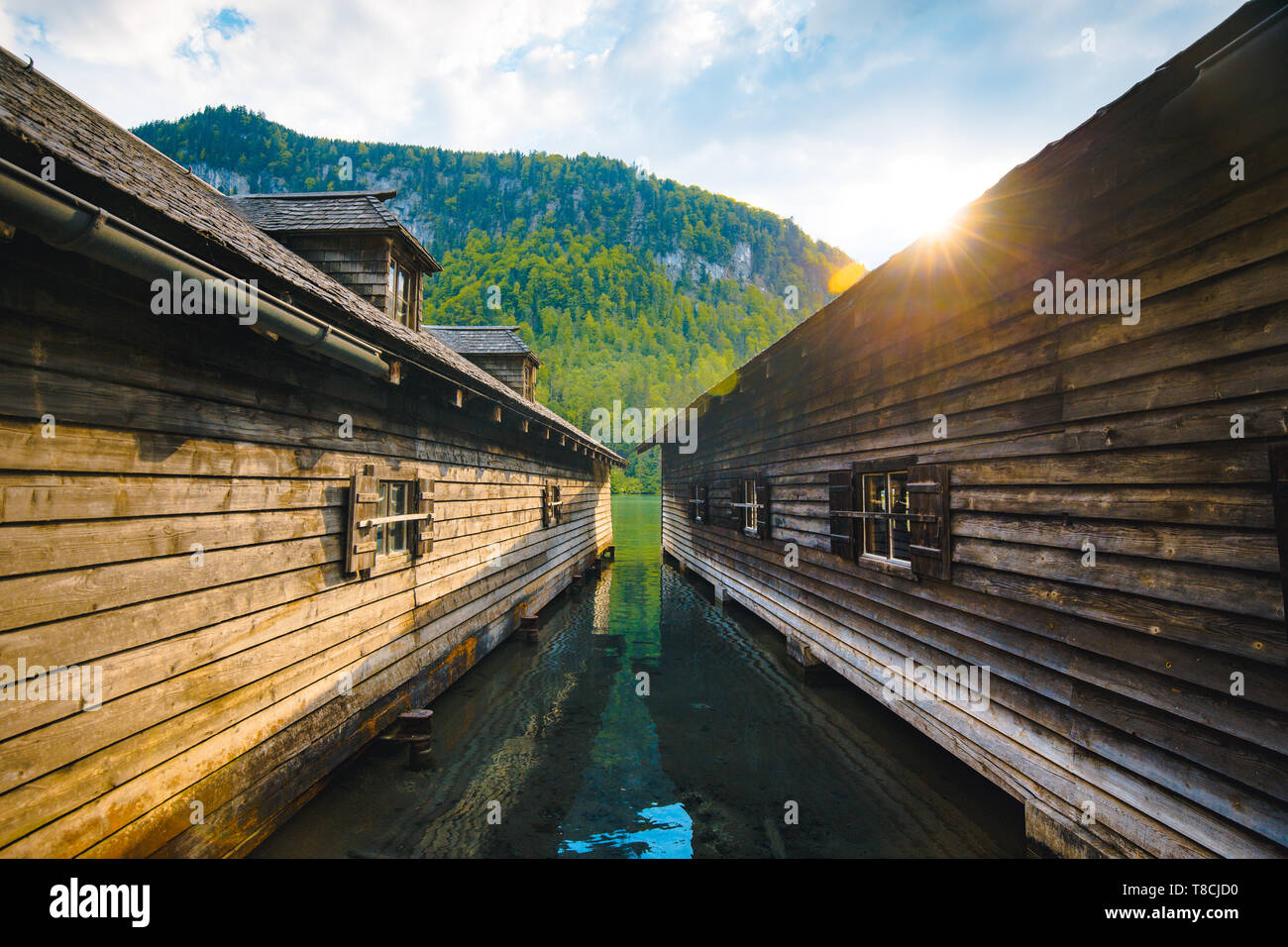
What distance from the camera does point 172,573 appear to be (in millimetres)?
3000

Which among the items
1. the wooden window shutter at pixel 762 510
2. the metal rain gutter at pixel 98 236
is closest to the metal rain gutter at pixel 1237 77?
the metal rain gutter at pixel 98 236

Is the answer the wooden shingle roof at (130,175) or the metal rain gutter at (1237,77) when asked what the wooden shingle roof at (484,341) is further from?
the metal rain gutter at (1237,77)

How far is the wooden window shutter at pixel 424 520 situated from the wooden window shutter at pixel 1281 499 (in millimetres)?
6537

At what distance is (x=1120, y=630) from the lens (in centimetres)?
309

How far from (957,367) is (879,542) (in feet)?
7.54

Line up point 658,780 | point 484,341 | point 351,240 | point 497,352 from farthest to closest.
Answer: point 484,341 → point 497,352 → point 351,240 → point 658,780

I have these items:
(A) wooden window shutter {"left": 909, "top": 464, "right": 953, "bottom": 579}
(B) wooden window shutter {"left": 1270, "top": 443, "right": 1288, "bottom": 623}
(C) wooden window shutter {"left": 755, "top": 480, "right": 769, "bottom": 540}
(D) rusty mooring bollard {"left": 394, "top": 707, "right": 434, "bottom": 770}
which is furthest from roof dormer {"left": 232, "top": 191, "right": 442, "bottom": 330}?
(B) wooden window shutter {"left": 1270, "top": 443, "right": 1288, "bottom": 623}

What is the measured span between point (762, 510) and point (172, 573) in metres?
7.83

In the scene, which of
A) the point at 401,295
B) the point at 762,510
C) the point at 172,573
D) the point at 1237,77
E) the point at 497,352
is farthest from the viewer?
the point at 497,352

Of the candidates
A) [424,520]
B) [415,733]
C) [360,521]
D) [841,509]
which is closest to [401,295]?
[424,520]

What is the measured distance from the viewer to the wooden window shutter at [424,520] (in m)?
5.77

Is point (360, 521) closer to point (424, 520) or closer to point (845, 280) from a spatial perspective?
point (424, 520)
